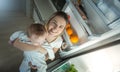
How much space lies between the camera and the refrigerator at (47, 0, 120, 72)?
1162 millimetres

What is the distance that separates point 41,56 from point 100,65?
55 centimetres

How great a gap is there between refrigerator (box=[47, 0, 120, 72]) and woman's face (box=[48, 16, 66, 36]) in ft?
0.45

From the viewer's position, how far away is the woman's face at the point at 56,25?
1.57m

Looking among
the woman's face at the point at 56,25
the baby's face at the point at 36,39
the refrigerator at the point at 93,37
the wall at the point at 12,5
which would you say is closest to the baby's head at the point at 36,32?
the baby's face at the point at 36,39

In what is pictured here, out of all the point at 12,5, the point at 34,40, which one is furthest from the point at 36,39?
the point at 12,5

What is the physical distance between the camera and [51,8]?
256 cm

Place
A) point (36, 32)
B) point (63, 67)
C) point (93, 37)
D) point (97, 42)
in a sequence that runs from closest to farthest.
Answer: point (93, 37) → point (36, 32) → point (97, 42) → point (63, 67)

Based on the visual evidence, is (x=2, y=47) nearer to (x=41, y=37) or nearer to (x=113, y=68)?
(x=41, y=37)

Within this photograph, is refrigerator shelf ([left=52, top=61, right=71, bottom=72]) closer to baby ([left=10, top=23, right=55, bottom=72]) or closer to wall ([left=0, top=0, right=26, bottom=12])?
baby ([left=10, top=23, right=55, bottom=72])

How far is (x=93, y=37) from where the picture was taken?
1.25 meters

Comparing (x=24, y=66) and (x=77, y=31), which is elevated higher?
(x=77, y=31)

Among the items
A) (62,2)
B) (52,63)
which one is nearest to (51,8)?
(62,2)

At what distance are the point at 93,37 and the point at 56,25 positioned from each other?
0.44 metres

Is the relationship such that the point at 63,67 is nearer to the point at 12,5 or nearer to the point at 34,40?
the point at 34,40
